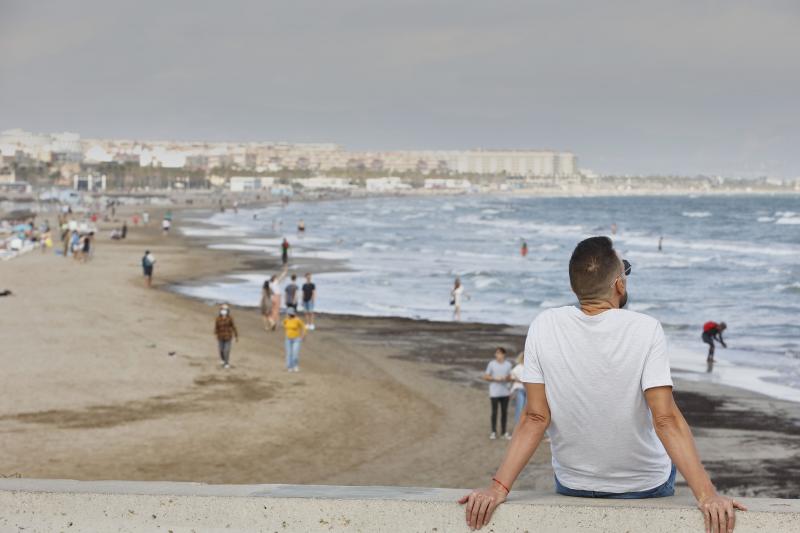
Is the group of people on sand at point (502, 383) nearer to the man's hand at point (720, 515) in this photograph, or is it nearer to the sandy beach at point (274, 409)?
the sandy beach at point (274, 409)

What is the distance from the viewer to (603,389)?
342 cm

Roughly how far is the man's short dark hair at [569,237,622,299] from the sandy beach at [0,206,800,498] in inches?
348

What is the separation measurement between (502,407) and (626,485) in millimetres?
11232

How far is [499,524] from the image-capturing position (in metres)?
3.25

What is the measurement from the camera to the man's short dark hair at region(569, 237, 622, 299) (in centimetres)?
355

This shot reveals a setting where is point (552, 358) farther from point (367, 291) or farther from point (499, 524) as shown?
point (367, 291)

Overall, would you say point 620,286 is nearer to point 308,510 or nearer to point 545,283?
point 308,510

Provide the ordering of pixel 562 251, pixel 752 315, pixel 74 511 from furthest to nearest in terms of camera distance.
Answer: pixel 562 251
pixel 752 315
pixel 74 511

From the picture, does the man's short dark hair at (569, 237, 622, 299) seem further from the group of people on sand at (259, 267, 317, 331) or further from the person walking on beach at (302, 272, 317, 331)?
the person walking on beach at (302, 272, 317, 331)

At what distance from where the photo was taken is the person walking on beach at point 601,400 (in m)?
3.38

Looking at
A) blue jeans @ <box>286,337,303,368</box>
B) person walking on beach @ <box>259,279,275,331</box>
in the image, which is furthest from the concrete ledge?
person walking on beach @ <box>259,279,275,331</box>

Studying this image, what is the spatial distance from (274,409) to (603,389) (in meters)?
12.9

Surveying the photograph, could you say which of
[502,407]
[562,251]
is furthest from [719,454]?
[562,251]

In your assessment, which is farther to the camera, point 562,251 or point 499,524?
point 562,251
